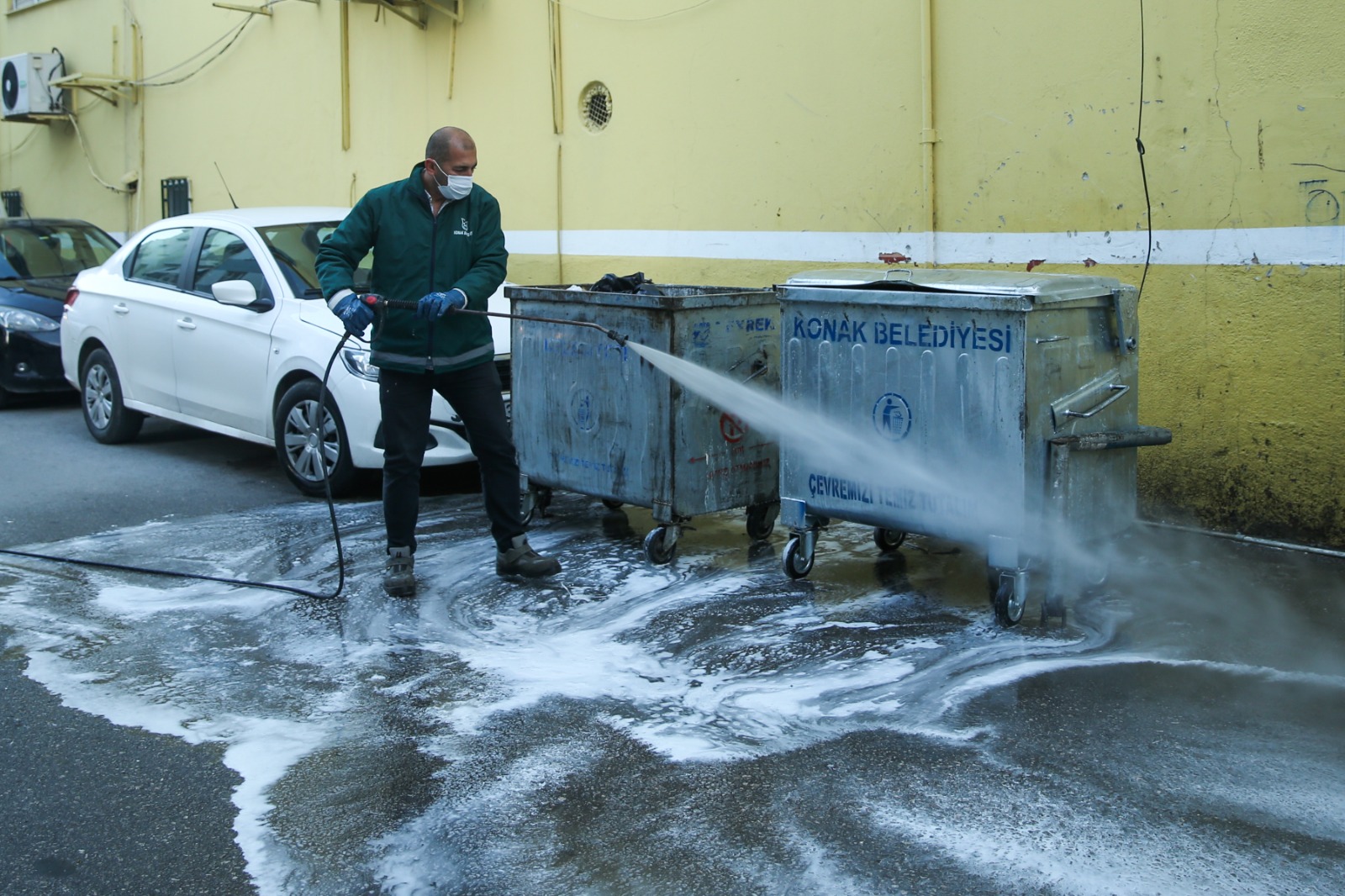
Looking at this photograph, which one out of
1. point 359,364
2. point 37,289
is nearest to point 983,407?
point 359,364

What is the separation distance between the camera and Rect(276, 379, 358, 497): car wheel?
317 inches

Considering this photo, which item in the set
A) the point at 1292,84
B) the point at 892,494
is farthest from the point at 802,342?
the point at 1292,84

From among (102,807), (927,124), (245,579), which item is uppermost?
(927,124)

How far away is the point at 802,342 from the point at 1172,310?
7.33 ft

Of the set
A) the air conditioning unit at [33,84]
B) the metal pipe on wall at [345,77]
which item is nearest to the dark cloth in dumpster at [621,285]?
the metal pipe on wall at [345,77]

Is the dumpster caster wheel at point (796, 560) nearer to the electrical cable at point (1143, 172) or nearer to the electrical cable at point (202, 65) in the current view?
the electrical cable at point (1143, 172)

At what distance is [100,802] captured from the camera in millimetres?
4086

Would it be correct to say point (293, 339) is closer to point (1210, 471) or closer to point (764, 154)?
point (764, 154)

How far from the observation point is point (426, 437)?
20.4ft

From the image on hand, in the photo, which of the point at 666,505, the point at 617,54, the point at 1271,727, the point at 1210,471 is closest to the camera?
the point at 1271,727

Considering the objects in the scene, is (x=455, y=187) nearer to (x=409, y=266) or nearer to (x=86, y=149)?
(x=409, y=266)

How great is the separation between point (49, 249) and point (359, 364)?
6420mm

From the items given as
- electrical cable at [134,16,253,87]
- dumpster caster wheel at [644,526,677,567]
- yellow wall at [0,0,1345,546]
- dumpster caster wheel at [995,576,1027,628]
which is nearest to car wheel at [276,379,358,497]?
dumpster caster wheel at [644,526,677,567]

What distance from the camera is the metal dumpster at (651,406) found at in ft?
21.4
